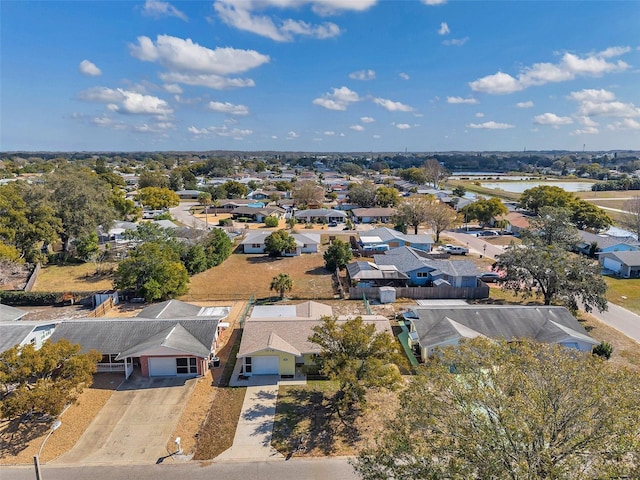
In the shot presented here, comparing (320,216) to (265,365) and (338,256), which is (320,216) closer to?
(338,256)

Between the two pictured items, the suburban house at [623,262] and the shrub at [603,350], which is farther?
the suburban house at [623,262]

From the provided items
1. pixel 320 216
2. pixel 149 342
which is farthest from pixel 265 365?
pixel 320 216

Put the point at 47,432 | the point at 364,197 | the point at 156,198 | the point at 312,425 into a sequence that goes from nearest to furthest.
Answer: the point at 47,432, the point at 312,425, the point at 156,198, the point at 364,197

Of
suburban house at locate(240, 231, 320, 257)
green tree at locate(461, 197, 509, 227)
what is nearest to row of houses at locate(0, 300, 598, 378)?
suburban house at locate(240, 231, 320, 257)

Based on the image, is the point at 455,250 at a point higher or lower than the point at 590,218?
lower

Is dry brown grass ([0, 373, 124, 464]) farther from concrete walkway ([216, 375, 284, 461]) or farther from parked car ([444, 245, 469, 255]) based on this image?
parked car ([444, 245, 469, 255])

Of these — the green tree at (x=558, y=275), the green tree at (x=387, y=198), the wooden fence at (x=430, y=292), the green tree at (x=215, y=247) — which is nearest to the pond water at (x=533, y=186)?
the green tree at (x=387, y=198)

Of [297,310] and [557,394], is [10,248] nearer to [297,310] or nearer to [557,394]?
[297,310]

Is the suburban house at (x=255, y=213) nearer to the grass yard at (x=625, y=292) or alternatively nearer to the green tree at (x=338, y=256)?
the green tree at (x=338, y=256)

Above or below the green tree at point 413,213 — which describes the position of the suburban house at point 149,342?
below
